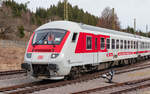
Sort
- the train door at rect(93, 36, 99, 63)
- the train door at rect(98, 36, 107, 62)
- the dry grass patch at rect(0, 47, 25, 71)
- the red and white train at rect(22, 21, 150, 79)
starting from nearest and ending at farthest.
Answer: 1. the red and white train at rect(22, 21, 150, 79)
2. the train door at rect(93, 36, 99, 63)
3. the train door at rect(98, 36, 107, 62)
4. the dry grass patch at rect(0, 47, 25, 71)

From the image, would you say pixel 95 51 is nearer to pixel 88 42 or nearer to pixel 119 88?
pixel 88 42

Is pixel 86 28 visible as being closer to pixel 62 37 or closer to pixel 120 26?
pixel 62 37

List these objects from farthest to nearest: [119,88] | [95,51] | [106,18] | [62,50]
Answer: [106,18]
[95,51]
[62,50]
[119,88]

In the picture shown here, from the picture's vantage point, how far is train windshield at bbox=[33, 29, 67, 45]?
10667 millimetres

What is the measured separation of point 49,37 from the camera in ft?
35.4

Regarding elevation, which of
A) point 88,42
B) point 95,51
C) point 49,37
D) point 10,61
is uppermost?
point 49,37

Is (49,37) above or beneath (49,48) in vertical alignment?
above

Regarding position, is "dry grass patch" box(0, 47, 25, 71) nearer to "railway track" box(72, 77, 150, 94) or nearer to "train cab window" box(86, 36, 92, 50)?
"train cab window" box(86, 36, 92, 50)

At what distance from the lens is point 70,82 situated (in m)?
10.6

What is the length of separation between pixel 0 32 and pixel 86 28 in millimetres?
43376

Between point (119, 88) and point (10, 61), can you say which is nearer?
point (119, 88)

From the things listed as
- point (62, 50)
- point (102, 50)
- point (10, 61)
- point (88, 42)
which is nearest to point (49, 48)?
point (62, 50)

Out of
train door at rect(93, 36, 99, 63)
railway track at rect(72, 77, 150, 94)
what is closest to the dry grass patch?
train door at rect(93, 36, 99, 63)

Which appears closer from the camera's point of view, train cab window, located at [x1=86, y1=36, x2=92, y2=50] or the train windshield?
the train windshield
